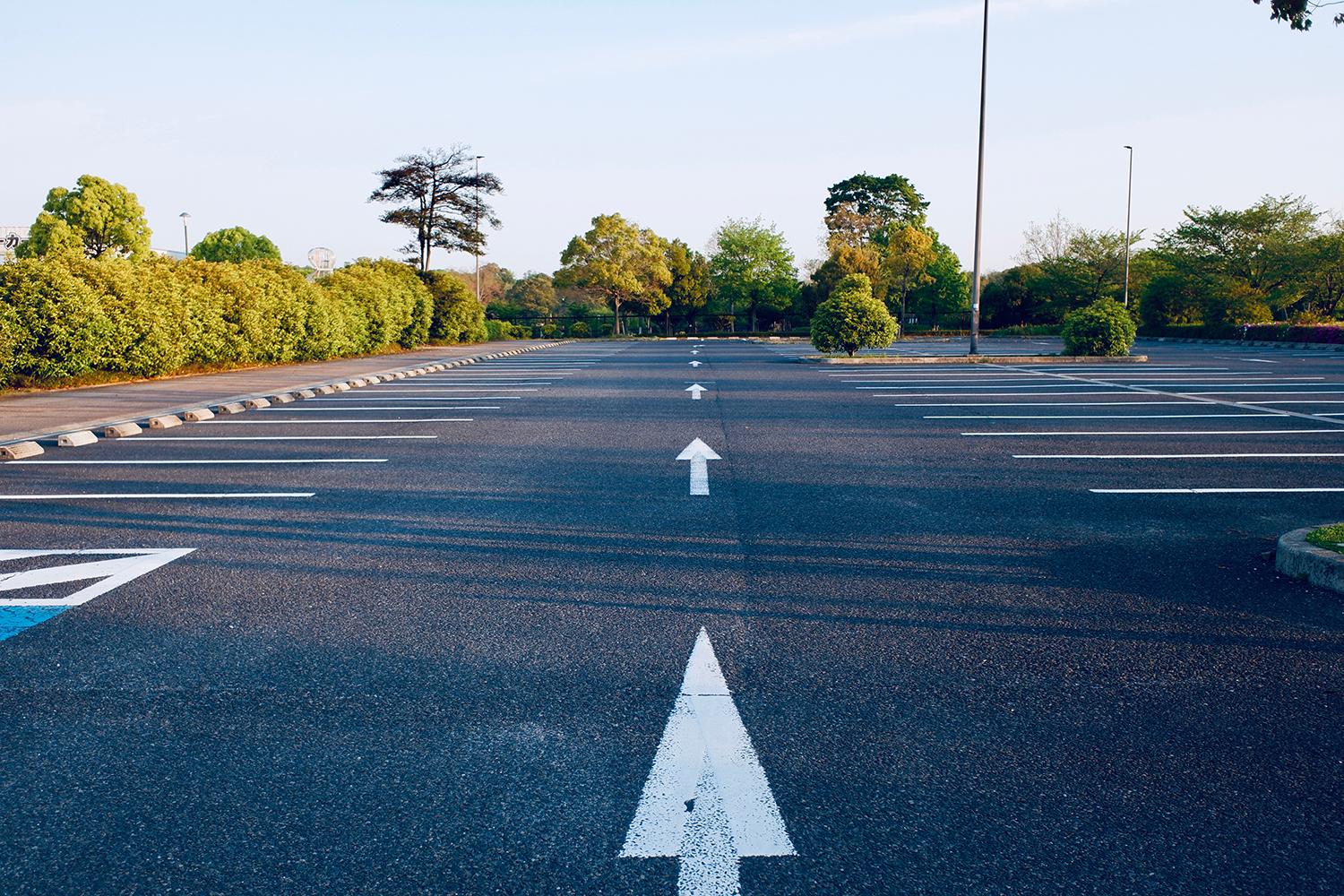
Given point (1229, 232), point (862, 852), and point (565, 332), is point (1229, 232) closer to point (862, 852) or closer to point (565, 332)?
point (565, 332)

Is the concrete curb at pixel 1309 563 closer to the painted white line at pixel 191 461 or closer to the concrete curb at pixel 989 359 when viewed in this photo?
the painted white line at pixel 191 461

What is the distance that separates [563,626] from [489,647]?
Result: 403mm

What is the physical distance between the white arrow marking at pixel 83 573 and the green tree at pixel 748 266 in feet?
199

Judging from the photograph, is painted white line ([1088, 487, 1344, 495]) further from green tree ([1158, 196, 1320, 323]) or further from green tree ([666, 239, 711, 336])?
green tree ([666, 239, 711, 336])

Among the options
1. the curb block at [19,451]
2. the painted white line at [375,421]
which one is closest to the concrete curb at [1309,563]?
the painted white line at [375,421]

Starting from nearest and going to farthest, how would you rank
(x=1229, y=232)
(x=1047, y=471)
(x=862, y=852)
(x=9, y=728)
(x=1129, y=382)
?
(x=862, y=852), (x=9, y=728), (x=1047, y=471), (x=1129, y=382), (x=1229, y=232)

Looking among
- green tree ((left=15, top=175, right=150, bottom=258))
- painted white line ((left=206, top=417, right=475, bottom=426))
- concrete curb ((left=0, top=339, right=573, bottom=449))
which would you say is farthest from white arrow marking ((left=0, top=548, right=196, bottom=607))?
green tree ((left=15, top=175, right=150, bottom=258))

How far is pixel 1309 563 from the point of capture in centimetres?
506

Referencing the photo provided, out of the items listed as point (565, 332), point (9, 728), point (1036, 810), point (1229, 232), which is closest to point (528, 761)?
point (1036, 810)

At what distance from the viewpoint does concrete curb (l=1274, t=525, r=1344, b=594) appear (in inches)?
192

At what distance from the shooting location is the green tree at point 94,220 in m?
41.4

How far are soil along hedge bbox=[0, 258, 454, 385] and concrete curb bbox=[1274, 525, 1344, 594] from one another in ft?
56.5

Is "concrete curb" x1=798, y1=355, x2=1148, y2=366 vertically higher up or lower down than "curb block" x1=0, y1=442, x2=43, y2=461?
higher up

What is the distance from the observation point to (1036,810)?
9.09ft
